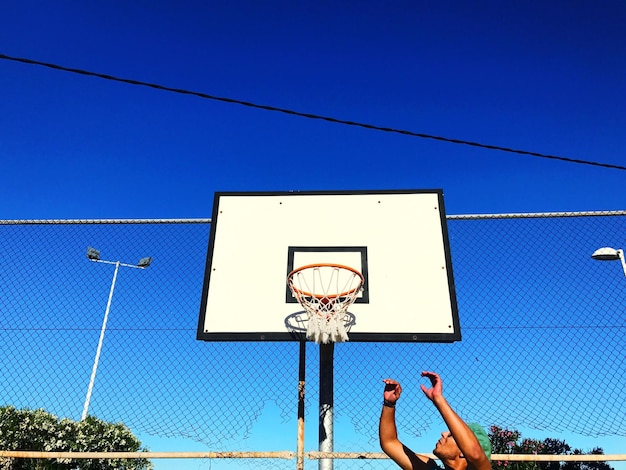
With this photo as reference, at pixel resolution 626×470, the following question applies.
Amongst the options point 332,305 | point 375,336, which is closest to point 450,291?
point 375,336

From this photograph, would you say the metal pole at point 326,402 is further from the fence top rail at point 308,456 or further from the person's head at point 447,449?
the person's head at point 447,449

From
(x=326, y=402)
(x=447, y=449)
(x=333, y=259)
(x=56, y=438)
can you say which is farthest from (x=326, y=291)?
(x=56, y=438)

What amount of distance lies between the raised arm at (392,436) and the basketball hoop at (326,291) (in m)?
1.36

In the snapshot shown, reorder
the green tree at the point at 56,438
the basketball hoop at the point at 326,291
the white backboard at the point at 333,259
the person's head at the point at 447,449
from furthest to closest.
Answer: the green tree at the point at 56,438 < the white backboard at the point at 333,259 < the basketball hoop at the point at 326,291 < the person's head at the point at 447,449

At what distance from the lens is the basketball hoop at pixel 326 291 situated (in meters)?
4.16

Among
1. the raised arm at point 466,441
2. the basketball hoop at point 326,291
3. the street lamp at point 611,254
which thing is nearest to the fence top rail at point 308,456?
the basketball hoop at point 326,291

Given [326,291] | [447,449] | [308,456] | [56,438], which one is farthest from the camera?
[56,438]

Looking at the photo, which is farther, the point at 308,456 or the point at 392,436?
the point at 308,456

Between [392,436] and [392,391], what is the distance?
11.1 inches

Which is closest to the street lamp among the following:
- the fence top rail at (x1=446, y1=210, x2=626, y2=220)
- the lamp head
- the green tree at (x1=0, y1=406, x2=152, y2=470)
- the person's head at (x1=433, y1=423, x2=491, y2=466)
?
the lamp head

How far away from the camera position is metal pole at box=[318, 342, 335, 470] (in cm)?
366

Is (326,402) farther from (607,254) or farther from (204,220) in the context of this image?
(607,254)

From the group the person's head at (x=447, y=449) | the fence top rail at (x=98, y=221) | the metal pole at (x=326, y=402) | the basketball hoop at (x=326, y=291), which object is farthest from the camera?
the fence top rail at (x=98, y=221)

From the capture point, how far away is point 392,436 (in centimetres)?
270
